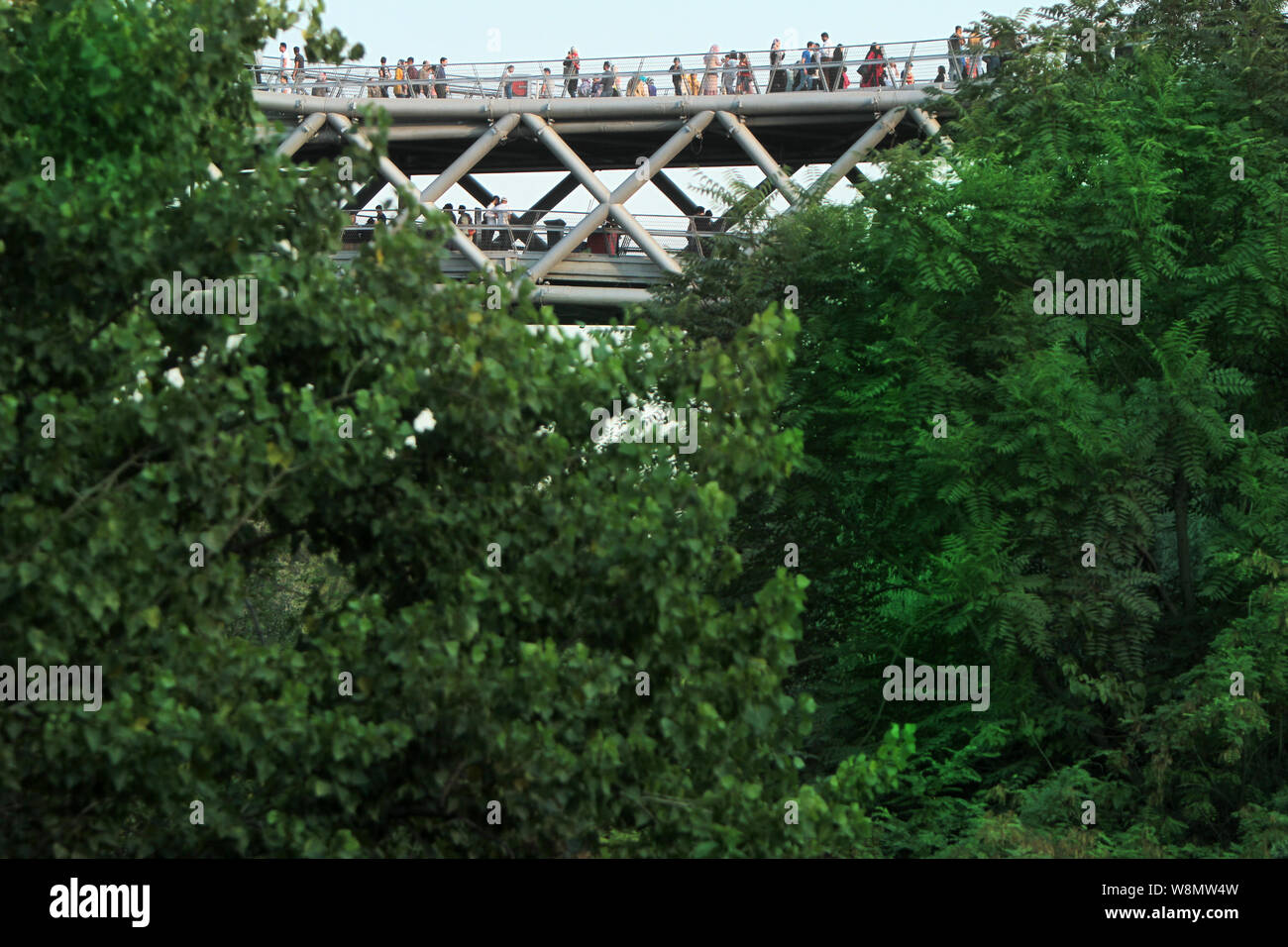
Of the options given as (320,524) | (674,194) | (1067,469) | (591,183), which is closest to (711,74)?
(591,183)

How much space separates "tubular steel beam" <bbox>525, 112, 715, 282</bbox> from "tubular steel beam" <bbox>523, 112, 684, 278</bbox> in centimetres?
5

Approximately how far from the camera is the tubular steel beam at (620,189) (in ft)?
118

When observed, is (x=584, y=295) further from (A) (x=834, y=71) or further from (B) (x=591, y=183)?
(A) (x=834, y=71)

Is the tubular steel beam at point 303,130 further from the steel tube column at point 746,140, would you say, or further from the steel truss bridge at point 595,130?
the steel tube column at point 746,140

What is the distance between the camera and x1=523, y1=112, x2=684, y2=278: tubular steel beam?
3531 centimetres

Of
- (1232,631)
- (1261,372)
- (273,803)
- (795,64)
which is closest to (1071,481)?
(1232,631)

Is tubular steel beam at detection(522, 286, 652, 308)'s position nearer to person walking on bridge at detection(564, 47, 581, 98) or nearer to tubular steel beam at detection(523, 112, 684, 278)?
tubular steel beam at detection(523, 112, 684, 278)

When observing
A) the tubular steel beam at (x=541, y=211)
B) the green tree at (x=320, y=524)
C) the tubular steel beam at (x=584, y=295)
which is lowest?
the green tree at (x=320, y=524)

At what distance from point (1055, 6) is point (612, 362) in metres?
16.6

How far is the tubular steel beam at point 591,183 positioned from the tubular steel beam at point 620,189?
0.05 meters

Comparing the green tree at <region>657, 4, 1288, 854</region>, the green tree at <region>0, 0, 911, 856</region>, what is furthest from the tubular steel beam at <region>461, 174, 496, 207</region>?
the green tree at <region>0, 0, 911, 856</region>

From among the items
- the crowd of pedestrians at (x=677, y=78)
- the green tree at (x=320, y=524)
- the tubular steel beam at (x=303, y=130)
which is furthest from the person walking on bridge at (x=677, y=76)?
the green tree at (x=320, y=524)

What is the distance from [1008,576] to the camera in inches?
688
